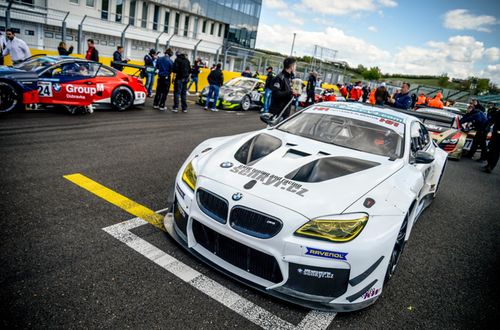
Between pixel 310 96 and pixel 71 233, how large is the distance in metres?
12.8

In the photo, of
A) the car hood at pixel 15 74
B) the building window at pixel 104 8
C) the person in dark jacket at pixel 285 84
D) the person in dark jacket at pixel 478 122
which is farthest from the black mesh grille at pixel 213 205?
the building window at pixel 104 8

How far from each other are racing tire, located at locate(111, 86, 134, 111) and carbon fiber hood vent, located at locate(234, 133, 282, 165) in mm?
6733

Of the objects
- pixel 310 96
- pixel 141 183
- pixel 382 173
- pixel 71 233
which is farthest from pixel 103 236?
pixel 310 96

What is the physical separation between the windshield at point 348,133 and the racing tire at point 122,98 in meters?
6.55

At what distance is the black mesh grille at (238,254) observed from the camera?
231 cm

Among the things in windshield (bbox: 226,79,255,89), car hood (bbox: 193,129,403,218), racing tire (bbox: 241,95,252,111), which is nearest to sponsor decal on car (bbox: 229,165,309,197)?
car hood (bbox: 193,129,403,218)

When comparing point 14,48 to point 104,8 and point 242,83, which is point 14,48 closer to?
point 242,83

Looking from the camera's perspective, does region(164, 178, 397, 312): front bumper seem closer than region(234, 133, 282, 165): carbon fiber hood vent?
Yes

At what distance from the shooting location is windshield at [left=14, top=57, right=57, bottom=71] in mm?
7246

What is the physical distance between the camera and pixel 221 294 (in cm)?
241

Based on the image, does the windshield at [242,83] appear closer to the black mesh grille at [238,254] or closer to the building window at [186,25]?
the black mesh grille at [238,254]

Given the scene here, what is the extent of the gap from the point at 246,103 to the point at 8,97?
27.1 feet

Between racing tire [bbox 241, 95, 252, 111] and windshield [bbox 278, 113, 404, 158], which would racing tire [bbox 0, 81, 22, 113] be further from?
racing tire [bbox 241, 95, 252, 111]

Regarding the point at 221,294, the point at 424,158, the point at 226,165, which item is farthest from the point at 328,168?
the point at 221,294
